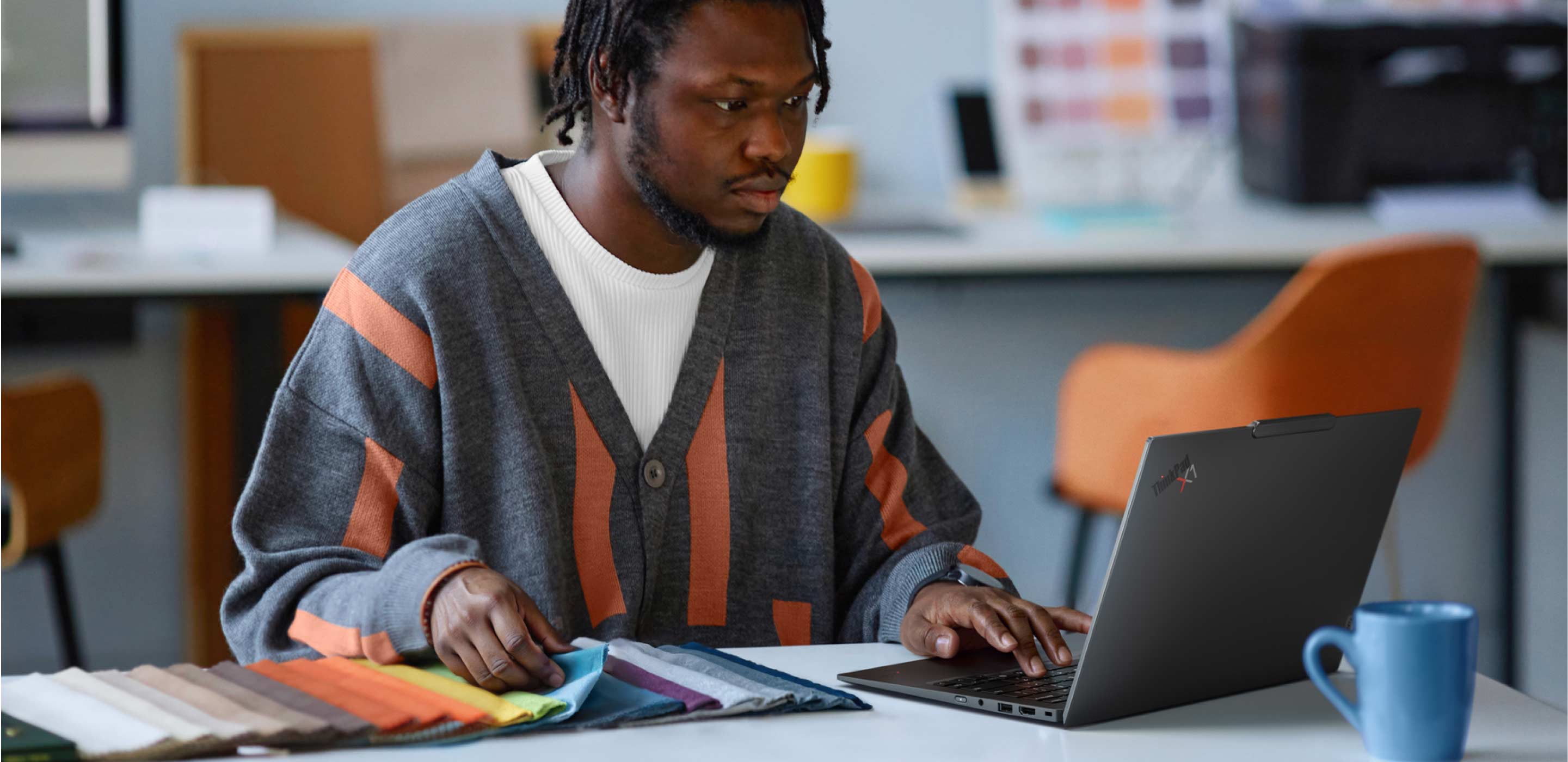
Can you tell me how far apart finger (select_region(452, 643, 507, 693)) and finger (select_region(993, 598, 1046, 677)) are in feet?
0.99

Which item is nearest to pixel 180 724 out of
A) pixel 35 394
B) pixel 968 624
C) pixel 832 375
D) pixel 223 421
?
pixel 968 624

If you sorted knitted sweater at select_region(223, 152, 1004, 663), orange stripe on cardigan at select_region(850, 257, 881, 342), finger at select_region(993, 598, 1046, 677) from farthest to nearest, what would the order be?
orange stripe on cardigan at select_region(850, 257, 881, 342) < knitted sweater at select_region(223, 152, 1004, 663) < finger at select_region(993, 598, 1046, 677)

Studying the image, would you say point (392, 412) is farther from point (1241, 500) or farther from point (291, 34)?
point (291, 34)

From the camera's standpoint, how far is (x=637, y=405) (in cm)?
117

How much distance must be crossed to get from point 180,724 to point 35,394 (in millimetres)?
1315

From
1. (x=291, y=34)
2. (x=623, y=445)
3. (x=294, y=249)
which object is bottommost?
(x=623, y=445)

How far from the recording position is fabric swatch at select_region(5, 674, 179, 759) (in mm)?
737

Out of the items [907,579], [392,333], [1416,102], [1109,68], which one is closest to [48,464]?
[392,333]

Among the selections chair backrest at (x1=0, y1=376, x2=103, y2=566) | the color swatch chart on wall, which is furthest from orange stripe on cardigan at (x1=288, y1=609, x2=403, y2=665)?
the color swatch chart on wall

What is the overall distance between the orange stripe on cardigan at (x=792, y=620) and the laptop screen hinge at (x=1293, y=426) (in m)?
0.48

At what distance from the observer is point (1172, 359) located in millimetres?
2117

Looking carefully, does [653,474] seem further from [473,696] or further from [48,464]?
[48,464]

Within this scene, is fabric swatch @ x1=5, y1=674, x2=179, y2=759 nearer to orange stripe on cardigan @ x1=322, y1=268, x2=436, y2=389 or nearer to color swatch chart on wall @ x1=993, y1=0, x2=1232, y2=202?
orange stripe on cardigan @ x1=322, y1=268, x2=436, y2=389

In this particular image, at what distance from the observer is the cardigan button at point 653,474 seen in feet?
3.77
